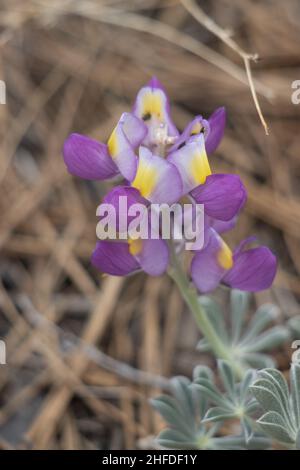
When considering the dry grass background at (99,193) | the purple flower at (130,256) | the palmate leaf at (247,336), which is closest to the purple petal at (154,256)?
the purple flower at (130,256)

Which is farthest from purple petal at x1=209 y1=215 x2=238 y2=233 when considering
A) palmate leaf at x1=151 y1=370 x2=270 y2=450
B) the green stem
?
palmate leaf at x1=151 y1=370 x2=270 y2=450

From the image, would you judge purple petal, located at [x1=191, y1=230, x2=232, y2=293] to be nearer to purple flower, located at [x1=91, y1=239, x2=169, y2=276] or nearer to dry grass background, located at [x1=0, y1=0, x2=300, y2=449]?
purple flower, located at [x1=91, y1=239, x2=169, y2=276]

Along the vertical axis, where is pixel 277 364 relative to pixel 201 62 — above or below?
below

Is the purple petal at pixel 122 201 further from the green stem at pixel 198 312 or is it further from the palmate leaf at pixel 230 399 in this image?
the palmate leaf at pixel 230 399

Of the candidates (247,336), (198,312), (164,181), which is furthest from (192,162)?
(247,336)

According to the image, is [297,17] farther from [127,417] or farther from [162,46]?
[127,417]
